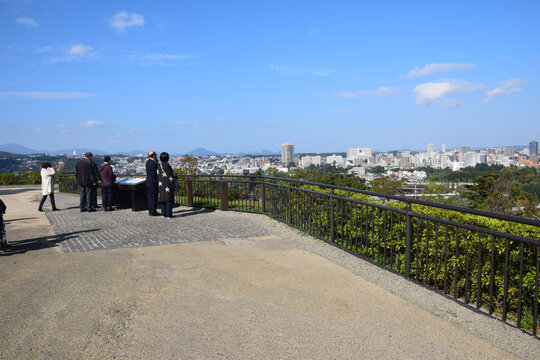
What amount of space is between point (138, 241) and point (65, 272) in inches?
83.6

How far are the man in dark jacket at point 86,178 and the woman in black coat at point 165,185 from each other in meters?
2.82

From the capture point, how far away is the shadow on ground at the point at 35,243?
715cm

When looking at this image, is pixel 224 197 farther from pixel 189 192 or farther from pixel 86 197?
pixel 86 197

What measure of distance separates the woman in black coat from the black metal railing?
2.10 m

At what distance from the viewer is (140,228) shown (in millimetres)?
9297

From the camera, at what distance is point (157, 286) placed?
199 inches

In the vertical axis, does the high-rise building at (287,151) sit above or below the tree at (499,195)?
above

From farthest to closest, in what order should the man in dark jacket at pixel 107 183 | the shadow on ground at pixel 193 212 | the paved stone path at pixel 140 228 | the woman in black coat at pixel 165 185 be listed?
A: the man in dark jacket at pixel 107 183 → the shadow on ground at pixel 193 212 → the woman in black coat at pixel 165 185 → the paved stone path at pixel 140 228

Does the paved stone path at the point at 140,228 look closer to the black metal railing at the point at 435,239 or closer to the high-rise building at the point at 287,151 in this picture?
the black metal railing at the point at 435,239

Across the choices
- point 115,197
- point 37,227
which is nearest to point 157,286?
point 37,227

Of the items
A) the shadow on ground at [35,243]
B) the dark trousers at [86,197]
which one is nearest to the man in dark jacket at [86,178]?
the dark trousers at [86,197]

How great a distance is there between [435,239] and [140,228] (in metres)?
6.76

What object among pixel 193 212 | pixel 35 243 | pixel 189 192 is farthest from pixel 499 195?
pixel 35 243

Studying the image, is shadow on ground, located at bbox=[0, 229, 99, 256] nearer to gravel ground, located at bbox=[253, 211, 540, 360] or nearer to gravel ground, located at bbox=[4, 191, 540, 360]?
gravel ground, located at bbox=[4, 191, 540, 360]
